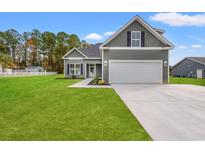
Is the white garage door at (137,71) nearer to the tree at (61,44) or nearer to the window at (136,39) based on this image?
the window at (136,39)

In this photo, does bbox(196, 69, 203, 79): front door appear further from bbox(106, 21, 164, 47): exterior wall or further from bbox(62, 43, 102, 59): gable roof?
bbox(106, 21, 164, 47): exterior wall

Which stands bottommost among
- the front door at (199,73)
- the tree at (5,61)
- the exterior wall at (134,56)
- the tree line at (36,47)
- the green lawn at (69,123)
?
the green lawn at (69,123)

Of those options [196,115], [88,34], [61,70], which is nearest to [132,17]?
[196,115]

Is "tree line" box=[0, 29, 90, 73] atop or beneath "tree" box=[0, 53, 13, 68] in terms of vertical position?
atop

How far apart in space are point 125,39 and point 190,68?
23137mm

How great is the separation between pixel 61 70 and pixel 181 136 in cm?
3933

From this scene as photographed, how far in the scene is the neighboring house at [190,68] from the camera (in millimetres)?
32844

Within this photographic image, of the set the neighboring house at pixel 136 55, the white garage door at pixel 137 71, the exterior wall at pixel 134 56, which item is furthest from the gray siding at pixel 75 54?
the white garage door at pixel 137 71

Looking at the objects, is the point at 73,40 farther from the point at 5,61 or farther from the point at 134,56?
the point at 134,56

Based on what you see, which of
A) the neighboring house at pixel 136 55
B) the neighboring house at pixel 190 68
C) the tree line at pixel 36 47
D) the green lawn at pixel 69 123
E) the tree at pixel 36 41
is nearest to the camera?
the green lawn at pixel 69 123

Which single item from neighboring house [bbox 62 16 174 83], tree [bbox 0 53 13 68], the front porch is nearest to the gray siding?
the front porch

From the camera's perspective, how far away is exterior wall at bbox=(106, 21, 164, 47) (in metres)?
16.5

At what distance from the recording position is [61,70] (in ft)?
138
